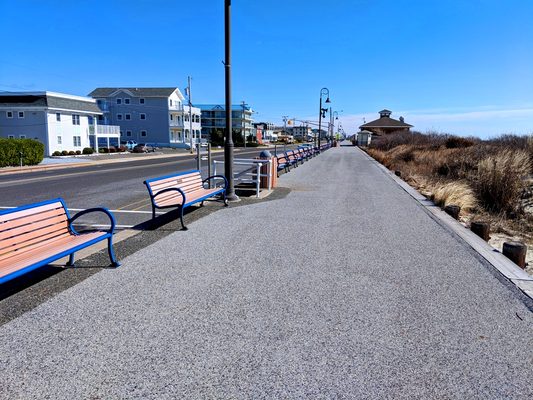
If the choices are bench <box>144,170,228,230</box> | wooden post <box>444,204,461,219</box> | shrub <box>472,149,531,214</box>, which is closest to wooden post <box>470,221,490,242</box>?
wooden post <box>444,204,461,219</box>

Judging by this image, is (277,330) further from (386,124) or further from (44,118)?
(386,124)

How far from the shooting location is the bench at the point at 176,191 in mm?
7059

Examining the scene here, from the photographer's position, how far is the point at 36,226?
4.48 m

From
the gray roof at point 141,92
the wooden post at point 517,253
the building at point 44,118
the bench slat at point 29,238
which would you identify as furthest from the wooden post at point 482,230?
the gray roof at point 141,92

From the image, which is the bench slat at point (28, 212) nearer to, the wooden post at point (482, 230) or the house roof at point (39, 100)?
the wooden post at point (482, 230)

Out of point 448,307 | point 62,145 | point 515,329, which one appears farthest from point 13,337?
point 62,145

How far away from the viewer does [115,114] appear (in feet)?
232

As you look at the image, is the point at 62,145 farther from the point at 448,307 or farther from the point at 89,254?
the point at 448,307

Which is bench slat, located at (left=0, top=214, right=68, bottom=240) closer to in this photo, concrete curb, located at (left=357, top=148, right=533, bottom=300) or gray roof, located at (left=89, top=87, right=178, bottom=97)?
concrete curb, located at (left=357, top=148, right=533, bottom=300)

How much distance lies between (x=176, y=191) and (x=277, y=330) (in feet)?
16.3

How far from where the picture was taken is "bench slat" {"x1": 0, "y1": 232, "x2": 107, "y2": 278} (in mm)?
3833

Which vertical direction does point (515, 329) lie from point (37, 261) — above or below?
below

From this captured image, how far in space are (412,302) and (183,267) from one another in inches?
105

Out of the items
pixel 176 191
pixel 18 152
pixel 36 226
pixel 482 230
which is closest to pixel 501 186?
pixel 482 230
